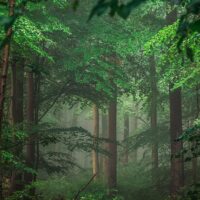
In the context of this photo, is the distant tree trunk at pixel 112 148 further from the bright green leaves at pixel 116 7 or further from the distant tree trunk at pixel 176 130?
the bright green leaves at pixel 116 7

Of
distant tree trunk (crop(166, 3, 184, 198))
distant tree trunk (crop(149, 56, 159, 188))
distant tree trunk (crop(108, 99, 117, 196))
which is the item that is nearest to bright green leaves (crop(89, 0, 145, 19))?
distant tree trunk (crop(166, 3, 184, 198))

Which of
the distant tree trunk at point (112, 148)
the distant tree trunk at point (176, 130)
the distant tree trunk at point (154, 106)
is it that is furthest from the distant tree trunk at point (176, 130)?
the distant tree trunk at point (112, 148)

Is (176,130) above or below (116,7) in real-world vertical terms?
above

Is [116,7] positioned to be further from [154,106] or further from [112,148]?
[112,148]

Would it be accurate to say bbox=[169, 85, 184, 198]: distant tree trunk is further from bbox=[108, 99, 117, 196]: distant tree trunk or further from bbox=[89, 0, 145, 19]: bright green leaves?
bbox=[89, 0, 145, 19]: bright green leaves

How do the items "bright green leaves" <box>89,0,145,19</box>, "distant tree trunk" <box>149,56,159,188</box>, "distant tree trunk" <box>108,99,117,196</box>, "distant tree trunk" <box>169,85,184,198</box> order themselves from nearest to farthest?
"bright green leaves" <box>89,0,145,19</box> → "distant tree trunk" <box>169,85,184,198</box> → "distant tree trunk" <box>149,56,159,188</box> → "distant tree trunk" <box>108,99,117,196</box>

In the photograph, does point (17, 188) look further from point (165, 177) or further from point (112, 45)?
point (165, 177)

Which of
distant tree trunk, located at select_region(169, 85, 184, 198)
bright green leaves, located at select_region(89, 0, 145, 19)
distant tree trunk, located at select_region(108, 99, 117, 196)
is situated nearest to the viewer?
bright green leaves, located at select_region(89, 0, 145, 19)

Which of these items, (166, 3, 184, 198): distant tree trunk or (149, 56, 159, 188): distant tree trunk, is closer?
(166, 3, 184, 198): distant tree trunk

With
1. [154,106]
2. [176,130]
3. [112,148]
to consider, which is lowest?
[112,148]

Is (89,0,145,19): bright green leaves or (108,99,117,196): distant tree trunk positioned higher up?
(108,99,117,196): distant tree trunk

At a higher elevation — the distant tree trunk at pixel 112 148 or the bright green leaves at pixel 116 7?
the distant tree trunk at pixel 112 148

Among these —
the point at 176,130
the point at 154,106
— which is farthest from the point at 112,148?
the point at 176,130

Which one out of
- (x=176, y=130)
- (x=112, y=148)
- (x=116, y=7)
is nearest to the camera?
(x=116, y=7)
